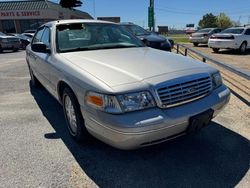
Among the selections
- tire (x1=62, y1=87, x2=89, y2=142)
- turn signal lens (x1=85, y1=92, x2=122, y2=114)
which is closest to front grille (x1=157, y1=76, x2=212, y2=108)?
turn signal lens (x1=85, y1=92, x2=122, y2=114)

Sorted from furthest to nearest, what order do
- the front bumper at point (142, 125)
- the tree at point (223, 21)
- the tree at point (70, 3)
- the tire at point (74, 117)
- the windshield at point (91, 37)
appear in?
the tree at point (223, 21)
the tree at point (70, 3)
the windshield at point (91, 37)
the tire at point (74, 117)
the front bumper at point (142, 125)

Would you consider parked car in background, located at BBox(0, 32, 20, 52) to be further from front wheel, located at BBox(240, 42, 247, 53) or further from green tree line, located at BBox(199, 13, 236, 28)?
green tree line, located at BBox(199, 13, 236, 28)

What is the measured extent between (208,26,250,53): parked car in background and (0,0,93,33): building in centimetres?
3134

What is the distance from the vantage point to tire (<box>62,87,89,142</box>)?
3.21 m

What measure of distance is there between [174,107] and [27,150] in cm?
206

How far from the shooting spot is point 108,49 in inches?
162

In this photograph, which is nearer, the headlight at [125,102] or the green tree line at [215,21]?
the headlight at [125,102]

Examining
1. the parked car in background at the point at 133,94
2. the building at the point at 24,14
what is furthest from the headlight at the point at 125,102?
the building at the point at 24,14

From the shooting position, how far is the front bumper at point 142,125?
2.52 meters

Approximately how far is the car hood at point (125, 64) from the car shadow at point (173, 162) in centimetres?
104

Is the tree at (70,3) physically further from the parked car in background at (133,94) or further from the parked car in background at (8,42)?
the parked car in background at (133,94)

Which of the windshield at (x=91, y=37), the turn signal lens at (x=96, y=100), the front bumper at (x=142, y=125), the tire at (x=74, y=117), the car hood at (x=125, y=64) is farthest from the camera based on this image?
the windshield at (x=91, y=37)

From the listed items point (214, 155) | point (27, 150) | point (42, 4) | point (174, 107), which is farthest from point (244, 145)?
point (42, 4)

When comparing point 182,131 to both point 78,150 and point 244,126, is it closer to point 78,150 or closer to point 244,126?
point 78,150
